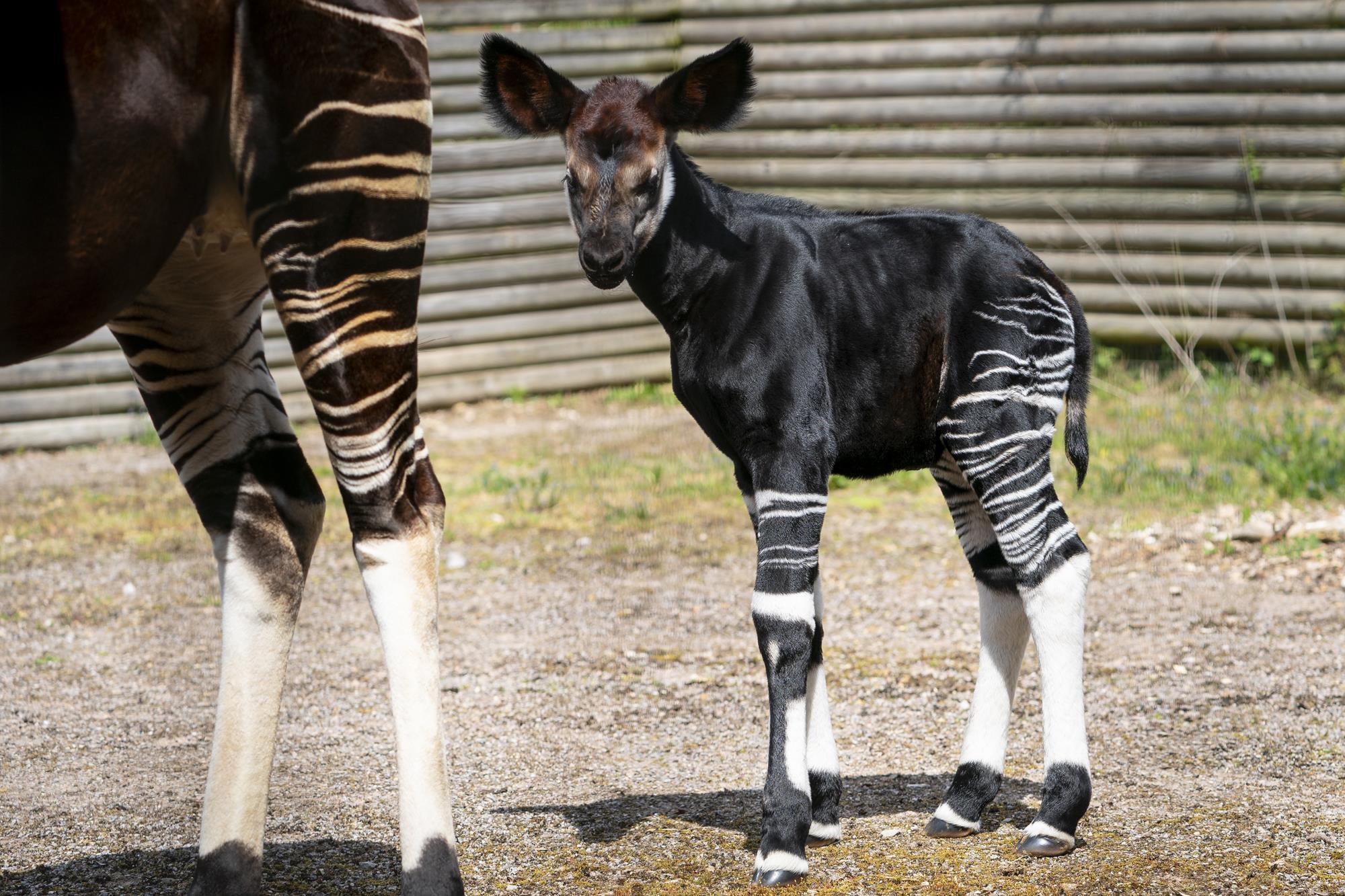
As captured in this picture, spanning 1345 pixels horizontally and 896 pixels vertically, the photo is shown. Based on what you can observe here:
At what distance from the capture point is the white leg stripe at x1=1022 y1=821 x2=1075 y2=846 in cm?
374

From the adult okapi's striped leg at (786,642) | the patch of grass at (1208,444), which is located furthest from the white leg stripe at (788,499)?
the patch of grass at (1208,444)

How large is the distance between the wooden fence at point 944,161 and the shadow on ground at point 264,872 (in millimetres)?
7014

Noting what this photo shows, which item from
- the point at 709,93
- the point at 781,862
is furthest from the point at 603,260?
the point at 781,862

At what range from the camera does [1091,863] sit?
369cm

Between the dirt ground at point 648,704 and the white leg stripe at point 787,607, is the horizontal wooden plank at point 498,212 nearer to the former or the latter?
the dirt ground at point 648,704

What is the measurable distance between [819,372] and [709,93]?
76cm

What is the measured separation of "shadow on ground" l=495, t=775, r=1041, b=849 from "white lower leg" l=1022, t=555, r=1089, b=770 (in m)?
0.38

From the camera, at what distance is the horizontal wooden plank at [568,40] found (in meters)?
11.3

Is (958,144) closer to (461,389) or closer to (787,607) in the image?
(461,389)

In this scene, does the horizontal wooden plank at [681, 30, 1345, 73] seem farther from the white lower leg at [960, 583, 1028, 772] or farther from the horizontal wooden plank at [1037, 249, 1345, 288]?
the white lower leg at [960, 583, 1028, 772]

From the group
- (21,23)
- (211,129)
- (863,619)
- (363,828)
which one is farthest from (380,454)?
(863,619)

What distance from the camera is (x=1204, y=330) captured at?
34.5 ft

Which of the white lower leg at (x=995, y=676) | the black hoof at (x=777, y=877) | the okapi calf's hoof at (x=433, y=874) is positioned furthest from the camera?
the white lower leg at (x=995, y=676)

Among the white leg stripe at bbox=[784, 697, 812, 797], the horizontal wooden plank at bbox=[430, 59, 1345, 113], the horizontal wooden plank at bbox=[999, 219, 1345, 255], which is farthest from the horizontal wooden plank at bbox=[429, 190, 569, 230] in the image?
the white leg stripe at bbox=[784, 697, 812, 797]
